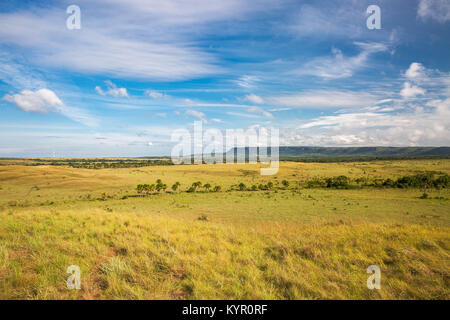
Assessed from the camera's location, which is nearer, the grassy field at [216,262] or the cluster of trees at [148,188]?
the grassy field at [216,262]

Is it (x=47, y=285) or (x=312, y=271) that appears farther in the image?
(x=312, y=271)

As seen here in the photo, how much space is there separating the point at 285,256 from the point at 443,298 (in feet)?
9.91

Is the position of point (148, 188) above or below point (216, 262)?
below

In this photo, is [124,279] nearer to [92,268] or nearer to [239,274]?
[92,268]

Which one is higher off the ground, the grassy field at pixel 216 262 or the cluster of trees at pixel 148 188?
the grassy field at pixel 216 262

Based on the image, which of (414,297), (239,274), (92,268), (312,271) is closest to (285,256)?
(312,271)

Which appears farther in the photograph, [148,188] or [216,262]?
[148,188]

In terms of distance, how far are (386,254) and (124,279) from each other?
6517 millimetres

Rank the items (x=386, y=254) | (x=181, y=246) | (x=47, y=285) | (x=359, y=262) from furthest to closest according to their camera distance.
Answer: (x=181, y=246) < (x=386, y=254) < (x=359, y=262) < (x=47, y=285)

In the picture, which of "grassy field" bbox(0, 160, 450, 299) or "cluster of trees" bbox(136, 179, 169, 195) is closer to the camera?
"grassy field" bbox(0, 160, 450, 299)

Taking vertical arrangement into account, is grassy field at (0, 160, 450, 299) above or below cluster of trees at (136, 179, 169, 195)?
above
